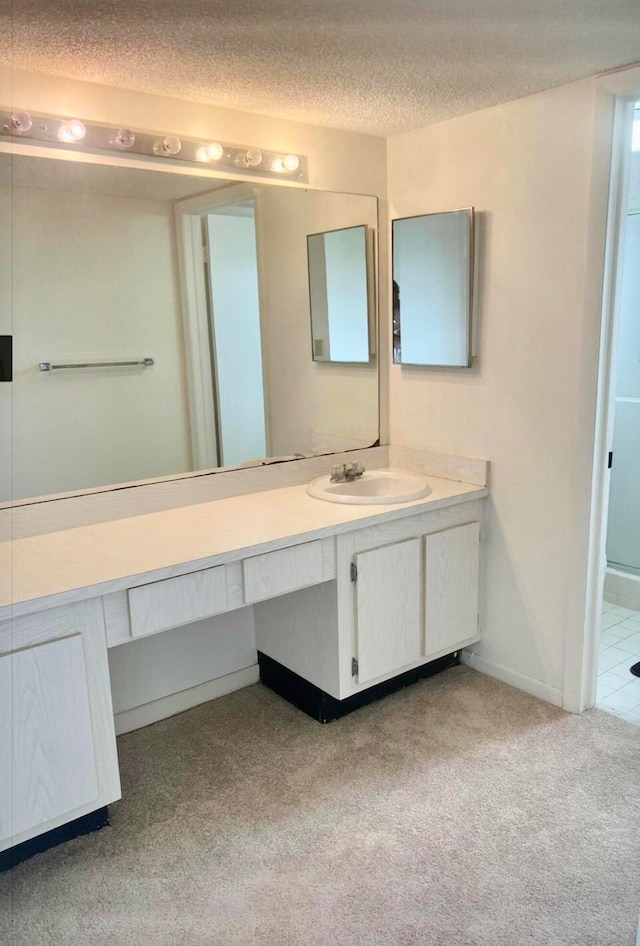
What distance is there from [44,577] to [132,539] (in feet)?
1.13

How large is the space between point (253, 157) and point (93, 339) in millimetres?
859

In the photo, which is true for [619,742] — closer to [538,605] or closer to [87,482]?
[538,605]

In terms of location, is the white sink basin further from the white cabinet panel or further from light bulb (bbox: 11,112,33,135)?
light bulb (bbox: 11,112,33,135)

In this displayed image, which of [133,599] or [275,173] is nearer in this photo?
[133,599]

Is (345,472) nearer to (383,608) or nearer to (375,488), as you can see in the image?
(375,488)

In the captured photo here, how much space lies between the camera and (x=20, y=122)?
1.93 meters

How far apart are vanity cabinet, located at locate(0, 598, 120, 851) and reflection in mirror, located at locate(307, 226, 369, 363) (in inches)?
57.8

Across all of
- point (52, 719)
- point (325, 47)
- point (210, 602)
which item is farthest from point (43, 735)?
point (325, 47)

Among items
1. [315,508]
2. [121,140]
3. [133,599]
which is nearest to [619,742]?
[315,508]

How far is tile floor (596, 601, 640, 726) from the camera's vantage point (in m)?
2.57

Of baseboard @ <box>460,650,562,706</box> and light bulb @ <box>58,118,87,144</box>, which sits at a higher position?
light bulb @ <box>58,118,87,144</box>

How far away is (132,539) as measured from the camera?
208 cm

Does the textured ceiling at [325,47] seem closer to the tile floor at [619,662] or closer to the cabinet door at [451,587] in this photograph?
the cabinet door at [451,587]

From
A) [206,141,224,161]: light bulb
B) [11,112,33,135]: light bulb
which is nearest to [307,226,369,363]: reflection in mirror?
[206,141,224,161]: light bulb
